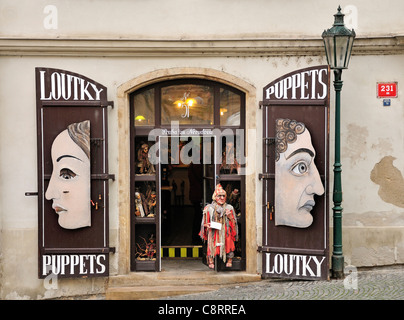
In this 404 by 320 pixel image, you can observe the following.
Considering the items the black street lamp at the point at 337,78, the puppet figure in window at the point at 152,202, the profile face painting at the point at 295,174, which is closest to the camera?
the black street lamp at the point at 337,78

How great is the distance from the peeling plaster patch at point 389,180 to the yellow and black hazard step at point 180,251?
344 centimetres

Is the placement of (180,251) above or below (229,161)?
below

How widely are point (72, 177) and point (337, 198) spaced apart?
417cm

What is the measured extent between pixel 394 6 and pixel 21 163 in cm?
654

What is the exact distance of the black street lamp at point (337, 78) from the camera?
28.8 ft

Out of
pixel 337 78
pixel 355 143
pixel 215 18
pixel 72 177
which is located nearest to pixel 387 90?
pixel 355 143

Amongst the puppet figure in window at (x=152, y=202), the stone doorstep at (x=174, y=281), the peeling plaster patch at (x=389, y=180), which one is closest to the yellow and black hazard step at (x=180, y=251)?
the stone doorstep at (x=174, y=281)

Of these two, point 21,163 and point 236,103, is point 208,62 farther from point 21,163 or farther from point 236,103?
point 21,163

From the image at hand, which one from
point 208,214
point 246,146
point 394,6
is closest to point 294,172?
point 246,146

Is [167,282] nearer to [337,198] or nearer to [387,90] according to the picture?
[337,198]

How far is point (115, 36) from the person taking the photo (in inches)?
377

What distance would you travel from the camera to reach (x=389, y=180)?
32.0 feet

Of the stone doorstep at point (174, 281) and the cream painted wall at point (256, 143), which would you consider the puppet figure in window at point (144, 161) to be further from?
the stone doorstep at point (174, 281)

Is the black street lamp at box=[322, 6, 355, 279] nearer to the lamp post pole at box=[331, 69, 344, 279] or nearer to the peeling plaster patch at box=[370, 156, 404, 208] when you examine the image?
the lamp post pole at box=[331, 69, 344, 279]
